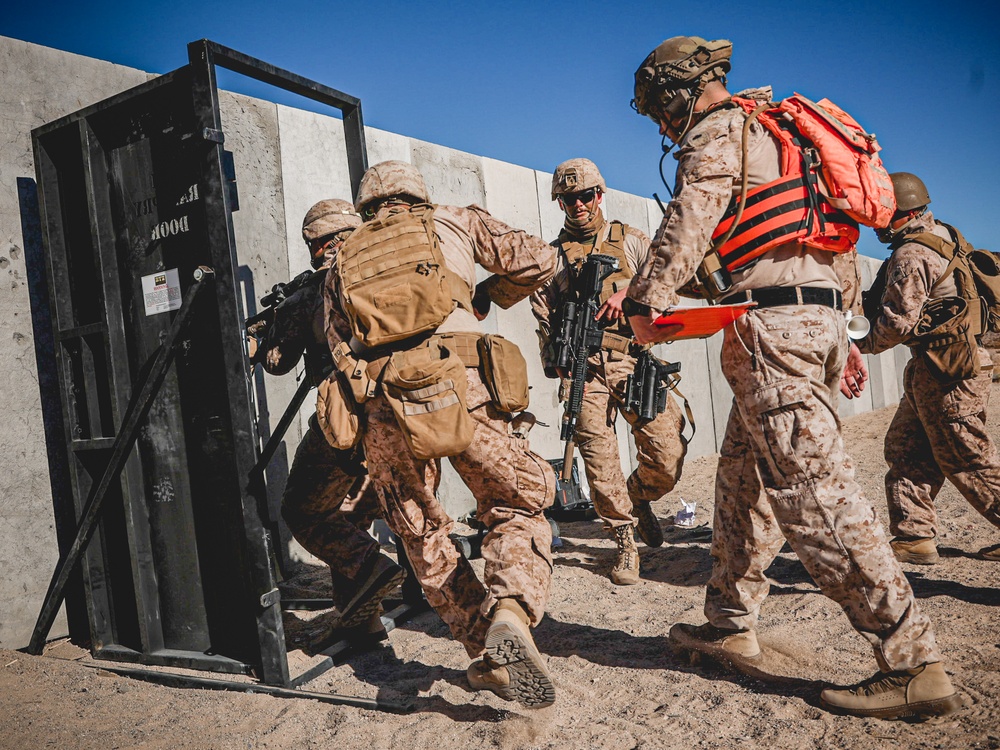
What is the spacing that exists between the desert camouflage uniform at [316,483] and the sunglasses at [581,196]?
169 cm

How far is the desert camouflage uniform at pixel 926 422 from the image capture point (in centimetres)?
368

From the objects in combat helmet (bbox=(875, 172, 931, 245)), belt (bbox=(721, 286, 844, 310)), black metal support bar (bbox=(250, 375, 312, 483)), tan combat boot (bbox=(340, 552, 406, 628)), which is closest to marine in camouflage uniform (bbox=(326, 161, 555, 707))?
black metal support bar (bbox=(250, 375, 312, 483))

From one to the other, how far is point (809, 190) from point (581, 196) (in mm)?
2135

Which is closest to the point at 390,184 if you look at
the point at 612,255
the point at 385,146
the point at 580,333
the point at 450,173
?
the point at 580,333

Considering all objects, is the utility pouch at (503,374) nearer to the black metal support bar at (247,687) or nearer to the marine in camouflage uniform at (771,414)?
the marine in camouflage uniform at (771,414)

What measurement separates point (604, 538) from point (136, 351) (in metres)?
3.29

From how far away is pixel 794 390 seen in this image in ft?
7.59

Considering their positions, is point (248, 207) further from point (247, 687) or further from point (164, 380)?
point (247, 687)

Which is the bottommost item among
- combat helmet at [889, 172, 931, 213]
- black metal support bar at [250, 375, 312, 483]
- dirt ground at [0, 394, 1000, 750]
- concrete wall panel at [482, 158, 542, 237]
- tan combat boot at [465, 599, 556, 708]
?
dirt ground at [0, 394, 1000, 750]

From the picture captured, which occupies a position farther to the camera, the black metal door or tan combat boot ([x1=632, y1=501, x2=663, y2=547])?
tan combat boot ([x1=632, y1=501, x2=663, y2=547])

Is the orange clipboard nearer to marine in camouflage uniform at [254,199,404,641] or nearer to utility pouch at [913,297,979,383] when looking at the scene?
marine in camouflage uniform at [254,199,404,641]

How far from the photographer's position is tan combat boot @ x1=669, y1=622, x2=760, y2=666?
2.67 meters

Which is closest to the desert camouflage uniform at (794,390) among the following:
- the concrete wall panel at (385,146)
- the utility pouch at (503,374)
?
the utility pouch at (503,374)

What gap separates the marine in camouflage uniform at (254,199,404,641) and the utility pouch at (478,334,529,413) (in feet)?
2.63
